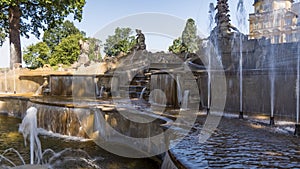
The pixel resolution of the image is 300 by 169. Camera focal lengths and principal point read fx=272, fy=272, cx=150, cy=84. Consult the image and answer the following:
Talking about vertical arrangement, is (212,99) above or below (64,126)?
above

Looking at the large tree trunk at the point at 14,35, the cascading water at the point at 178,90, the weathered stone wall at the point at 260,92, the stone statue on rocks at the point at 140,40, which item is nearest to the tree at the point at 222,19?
the stone statue on rocks at the point at 140,40

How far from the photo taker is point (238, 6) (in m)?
10.6

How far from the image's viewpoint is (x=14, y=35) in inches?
764

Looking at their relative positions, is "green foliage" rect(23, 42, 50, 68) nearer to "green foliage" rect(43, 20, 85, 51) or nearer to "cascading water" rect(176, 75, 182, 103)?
"green foliage" rect(43, 20, 85, 51)

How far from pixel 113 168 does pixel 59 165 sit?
1000mm

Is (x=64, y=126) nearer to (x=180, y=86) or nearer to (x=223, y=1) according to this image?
(x=180, y=86)

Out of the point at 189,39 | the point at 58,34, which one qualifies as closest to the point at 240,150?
the point at 189,39

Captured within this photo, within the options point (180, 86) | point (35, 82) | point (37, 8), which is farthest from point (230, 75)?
point (37, 8)

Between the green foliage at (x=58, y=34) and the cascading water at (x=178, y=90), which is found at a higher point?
the green foliage at (x=58, y=34)

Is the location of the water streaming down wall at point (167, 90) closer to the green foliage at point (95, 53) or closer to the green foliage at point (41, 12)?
the green foliage at point (41, 12)

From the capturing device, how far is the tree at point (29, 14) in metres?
19.1

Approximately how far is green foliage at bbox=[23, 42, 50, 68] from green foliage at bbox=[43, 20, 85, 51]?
4.30 m

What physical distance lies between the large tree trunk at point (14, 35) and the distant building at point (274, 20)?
88.5ft

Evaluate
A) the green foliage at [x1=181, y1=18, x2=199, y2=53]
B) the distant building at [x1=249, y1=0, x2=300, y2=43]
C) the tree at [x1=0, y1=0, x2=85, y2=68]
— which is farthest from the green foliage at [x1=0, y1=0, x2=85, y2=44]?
the green foliage at [x1=181, y1=18, x2=199, y2=53]
